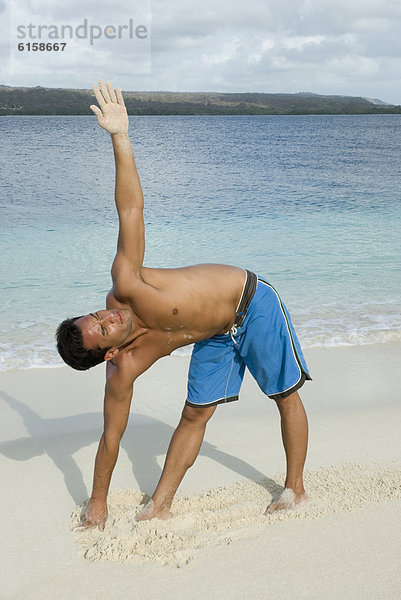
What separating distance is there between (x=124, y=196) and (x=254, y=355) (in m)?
0.98

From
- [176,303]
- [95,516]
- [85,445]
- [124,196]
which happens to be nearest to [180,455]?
[95,516]

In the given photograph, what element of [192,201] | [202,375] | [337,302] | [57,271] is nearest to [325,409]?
[202,375]

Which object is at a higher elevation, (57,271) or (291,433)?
(291,433)

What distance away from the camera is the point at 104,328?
2.67 meters

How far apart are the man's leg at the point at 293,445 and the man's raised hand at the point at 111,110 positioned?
1468mm

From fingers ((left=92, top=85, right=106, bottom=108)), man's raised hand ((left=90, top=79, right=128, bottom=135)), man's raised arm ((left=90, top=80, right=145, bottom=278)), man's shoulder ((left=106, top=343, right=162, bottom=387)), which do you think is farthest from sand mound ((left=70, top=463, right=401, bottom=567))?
fingers ((left=92, top=85, right=106, bottom=108))

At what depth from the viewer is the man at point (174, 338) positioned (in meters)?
2.70

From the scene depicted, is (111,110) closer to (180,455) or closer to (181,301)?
(181,301)

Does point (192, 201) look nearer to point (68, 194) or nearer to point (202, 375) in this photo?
point (68, 194)

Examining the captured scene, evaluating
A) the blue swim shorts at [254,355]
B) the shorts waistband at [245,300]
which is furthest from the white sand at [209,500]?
the shorts waistband at [245,300]

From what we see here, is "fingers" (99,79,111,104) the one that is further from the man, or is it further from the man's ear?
the man's ear

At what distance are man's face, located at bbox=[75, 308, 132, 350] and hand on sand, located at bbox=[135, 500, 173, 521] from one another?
3.14ft

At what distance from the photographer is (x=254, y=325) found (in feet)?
10.2

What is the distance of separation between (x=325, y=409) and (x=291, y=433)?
1437 millimetres
